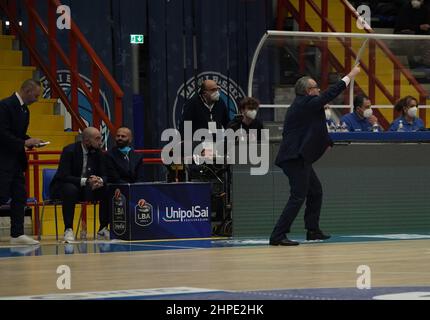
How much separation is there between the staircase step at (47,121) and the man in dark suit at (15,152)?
10.6ft

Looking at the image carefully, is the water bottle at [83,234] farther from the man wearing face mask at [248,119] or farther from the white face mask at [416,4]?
the white face mask at [416,4]

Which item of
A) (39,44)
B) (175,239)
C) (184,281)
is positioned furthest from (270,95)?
(184,281)

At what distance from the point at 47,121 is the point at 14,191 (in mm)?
3678

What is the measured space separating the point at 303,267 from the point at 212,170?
524cm

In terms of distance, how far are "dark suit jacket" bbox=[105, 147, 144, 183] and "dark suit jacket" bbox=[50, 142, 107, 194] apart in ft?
0.63

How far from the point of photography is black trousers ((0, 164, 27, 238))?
13.9 m

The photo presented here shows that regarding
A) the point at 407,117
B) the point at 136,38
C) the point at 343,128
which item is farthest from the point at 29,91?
the point at 136,38

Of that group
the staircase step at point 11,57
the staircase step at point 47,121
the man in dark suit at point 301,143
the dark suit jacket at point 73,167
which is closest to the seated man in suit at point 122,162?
the dark suit jacket at point 73,167

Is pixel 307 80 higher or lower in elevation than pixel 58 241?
higher

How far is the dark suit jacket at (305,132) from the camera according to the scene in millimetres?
13320

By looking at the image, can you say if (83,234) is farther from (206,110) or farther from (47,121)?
(47,121)

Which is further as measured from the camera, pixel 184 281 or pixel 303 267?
pixel 303 267

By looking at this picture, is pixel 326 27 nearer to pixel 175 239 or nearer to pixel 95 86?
pixel 95 86
